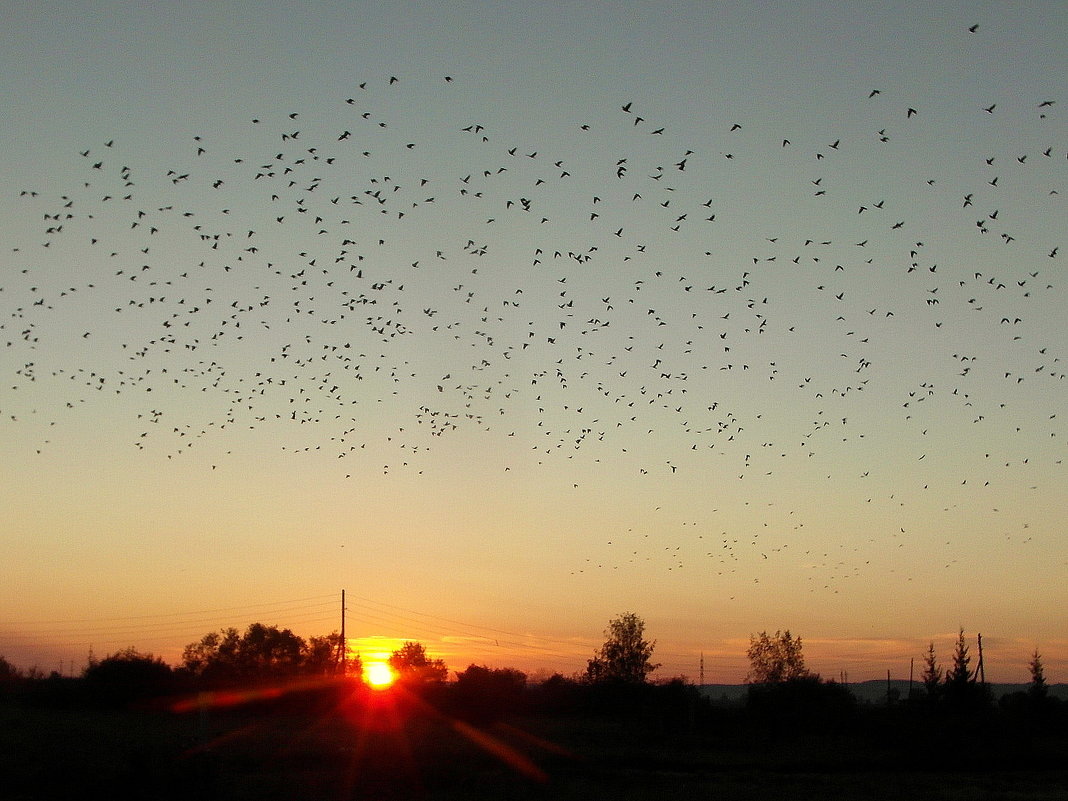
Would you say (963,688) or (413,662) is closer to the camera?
(963,688)

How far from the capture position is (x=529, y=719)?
78.2m

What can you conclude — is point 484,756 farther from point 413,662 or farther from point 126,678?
point 413,662

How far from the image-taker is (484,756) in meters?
47.9

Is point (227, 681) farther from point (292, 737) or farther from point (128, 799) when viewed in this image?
point (128, 799)

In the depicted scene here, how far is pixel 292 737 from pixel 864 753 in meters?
32.3

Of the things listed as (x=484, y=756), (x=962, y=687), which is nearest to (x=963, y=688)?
(x=962, y=687)

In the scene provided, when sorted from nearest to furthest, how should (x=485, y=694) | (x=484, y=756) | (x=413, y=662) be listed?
(x=484, y=756)
(x=485, y=694)
(x=413, y=662)

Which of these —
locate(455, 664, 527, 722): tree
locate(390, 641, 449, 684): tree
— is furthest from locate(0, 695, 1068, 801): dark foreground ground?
locate(390, 641, 449, 684): tree

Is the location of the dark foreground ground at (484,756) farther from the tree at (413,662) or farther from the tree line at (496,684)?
the tree at (413,662)

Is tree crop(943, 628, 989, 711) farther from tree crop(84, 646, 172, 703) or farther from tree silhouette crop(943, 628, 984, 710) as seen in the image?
tree crop(84, 646, 172, 703)

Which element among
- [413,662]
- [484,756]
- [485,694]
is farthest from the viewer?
[413,662]

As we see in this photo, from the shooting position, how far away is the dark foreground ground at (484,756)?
34.9m

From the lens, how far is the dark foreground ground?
34.9 m

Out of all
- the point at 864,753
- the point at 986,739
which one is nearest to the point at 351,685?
the point at 864,753
